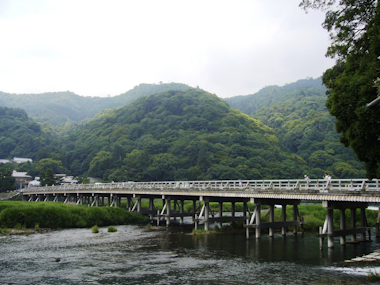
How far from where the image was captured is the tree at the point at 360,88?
69.5ft

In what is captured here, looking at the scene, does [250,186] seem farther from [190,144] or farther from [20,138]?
[20,138]

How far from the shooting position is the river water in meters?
20.5

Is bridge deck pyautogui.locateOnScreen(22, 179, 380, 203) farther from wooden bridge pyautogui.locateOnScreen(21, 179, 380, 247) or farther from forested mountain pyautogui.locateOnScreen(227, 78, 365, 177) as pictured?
forested mountain pyautogui.locateOnScreen(227, 78, 365, 177)

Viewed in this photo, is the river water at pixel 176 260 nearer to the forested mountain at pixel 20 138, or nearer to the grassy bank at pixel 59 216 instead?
the grassy bank at pixel 59 216

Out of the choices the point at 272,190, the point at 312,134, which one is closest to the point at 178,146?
the point at 312,134

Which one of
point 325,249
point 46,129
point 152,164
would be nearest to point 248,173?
point 152,164

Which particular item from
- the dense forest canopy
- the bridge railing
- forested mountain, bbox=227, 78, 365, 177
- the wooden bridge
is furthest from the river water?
forested mountain, bbox=227, 78, 365, 177

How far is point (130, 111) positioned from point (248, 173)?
7680cm

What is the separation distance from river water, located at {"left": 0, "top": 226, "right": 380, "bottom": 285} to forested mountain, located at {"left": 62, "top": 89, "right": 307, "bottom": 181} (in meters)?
73.2

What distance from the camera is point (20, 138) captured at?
165 meters

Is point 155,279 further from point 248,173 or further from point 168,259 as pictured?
point 248,173

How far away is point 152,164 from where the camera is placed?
385 ft

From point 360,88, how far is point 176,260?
54.5ft

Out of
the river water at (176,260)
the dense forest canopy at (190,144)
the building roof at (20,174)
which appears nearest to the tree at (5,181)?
the dense forest canopy at (190,144)
